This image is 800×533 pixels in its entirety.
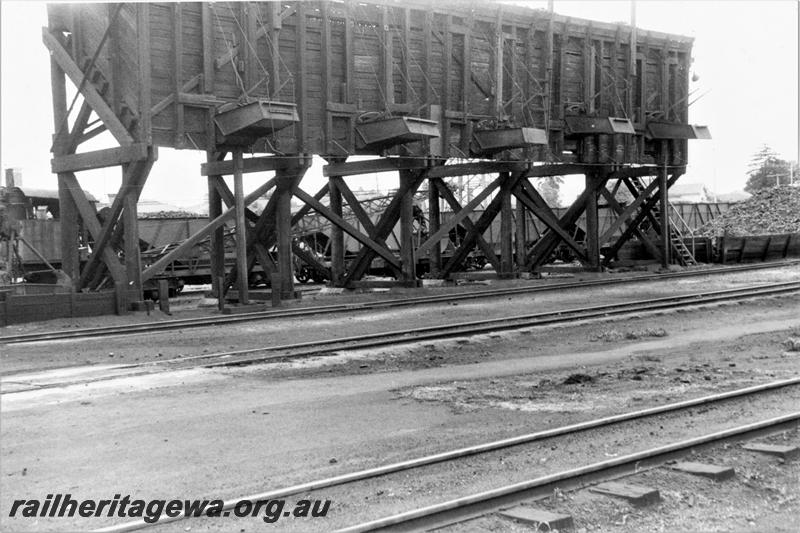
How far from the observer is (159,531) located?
507cm

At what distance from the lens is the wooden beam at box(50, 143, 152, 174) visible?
16031 millimetres

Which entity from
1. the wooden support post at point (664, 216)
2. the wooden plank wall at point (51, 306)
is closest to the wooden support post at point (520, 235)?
the wooden support post at point (664, 216)

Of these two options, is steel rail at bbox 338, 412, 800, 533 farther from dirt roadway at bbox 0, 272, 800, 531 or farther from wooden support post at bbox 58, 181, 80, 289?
wooden support post at bbox 58, 181, 80, 289

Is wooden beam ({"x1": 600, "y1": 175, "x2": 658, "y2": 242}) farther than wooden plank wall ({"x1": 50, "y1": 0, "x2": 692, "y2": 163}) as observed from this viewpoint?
Yes

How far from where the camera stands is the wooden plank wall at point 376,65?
17.1m

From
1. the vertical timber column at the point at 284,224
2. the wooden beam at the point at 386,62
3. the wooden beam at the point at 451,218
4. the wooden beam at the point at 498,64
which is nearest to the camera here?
the vertical timber column at the point at 284,224

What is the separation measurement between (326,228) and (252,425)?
24.3 m

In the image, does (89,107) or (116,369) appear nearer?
(116,369)

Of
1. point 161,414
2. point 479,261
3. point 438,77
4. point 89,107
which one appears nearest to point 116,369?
point 161,414

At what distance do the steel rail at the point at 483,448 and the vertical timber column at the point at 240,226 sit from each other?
1102cm

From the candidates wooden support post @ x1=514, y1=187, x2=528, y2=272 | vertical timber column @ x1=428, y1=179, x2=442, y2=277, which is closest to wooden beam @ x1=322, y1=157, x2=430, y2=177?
vertical timber column @ x1=428, y1=179, x2=442, y2=277

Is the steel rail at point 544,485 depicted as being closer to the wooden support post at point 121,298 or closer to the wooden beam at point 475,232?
the wooden support post at point 121,298

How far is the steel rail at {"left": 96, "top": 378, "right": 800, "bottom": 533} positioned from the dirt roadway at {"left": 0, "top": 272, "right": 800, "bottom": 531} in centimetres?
22

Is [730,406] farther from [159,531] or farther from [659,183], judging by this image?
[659,183]
